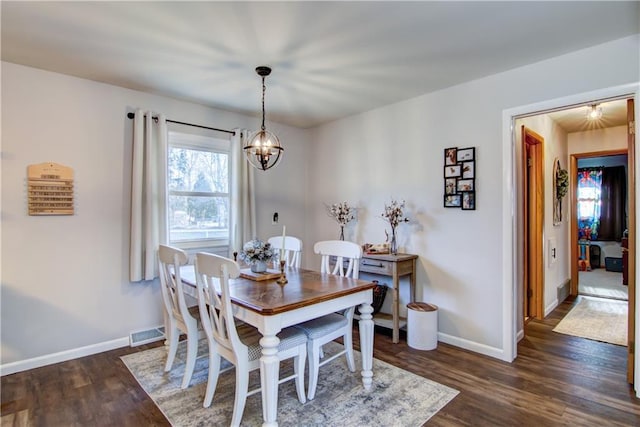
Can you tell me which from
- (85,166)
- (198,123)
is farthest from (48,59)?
(198,123)

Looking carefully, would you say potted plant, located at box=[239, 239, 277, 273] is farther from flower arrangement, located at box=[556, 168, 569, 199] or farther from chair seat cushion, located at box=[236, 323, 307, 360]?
flower arrangement, located at box=[556, 168, 569, 199]

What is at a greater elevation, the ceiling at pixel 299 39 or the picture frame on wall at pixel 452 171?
the ceiling at pixel 299 39

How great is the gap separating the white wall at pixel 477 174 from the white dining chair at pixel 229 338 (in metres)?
1.78

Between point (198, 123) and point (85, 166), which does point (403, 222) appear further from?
point (85, 166)

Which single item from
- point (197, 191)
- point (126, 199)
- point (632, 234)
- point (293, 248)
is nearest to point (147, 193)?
point (126, 199)

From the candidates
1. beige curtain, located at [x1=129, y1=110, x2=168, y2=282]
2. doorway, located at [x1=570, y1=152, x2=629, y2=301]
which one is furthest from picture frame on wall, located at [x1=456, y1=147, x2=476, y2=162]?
doorway, located at [x1=570, y1=152, x2=629, y2=301]

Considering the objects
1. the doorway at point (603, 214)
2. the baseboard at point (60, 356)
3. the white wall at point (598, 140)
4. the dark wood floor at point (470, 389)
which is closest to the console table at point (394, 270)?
the dark wood floor at point (470, 389)

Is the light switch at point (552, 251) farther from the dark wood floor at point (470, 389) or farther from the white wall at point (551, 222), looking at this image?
the dark wood floor at point (470, 389)

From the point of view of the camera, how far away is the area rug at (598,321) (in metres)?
3.43

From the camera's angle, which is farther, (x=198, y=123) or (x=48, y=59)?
(x=198, y=123)

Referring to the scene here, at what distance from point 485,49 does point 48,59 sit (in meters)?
3.42

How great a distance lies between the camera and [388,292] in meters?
3.88

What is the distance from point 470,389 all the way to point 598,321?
2.56 meters

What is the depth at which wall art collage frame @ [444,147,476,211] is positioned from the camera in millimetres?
3133
